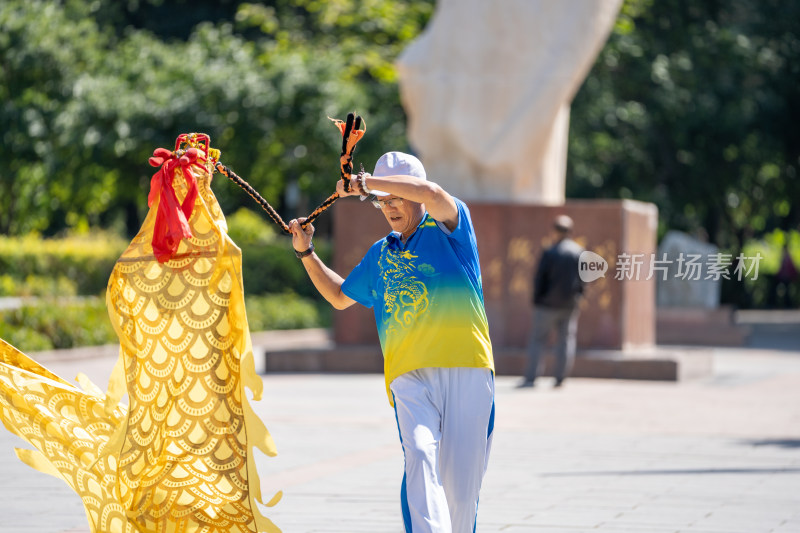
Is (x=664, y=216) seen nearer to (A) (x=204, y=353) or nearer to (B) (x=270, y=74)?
(B) (x=270, y=74)

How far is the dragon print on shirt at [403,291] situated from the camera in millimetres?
5336

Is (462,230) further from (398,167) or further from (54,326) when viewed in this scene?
(54,326)

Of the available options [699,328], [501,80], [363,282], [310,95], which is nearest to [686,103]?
[699,328]

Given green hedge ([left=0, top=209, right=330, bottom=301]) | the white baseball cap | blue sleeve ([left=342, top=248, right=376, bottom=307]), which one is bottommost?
green hedge ([left=0, top=209, right=330, bottom=301])

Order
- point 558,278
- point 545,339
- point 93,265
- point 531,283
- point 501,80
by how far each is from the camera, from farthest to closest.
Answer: point 93,265 < point 501,80 < point 531,283 < point 545,339 < point 558,278

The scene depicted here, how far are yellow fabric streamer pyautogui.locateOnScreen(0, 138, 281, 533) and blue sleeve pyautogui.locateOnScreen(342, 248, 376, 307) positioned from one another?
0.48 meters

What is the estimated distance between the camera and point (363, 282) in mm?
5695

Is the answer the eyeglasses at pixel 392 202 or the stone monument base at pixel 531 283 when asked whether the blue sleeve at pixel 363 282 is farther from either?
the stone monument base at pixel 531 283

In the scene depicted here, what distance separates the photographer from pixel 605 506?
24.7 ft

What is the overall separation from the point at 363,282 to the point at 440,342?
0.56m

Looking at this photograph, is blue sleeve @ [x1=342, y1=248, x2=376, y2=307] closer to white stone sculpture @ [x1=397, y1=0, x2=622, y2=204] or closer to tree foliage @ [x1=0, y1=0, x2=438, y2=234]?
white stone sculpture @ [x1=397, y1=0, x2=622, y2=204]

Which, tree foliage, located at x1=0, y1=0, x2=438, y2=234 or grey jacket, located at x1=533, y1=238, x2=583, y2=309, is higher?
tree foliage, located at x1=0, y1=0, x2=438, y2=234
